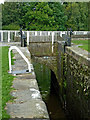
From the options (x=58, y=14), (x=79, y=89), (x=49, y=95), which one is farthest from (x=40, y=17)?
(x=79, y=89)

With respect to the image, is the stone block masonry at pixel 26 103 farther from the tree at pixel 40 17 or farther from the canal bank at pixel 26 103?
the tree at pixel 40 17

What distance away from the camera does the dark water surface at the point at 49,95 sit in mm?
Result: 7758

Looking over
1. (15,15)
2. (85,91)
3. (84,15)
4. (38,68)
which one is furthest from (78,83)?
(84,15)

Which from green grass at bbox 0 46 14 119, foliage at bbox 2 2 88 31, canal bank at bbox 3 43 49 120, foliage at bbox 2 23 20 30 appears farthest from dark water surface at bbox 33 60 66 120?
foliage at bbox 2 23 20 30

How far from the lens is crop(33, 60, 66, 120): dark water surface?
25.5ft

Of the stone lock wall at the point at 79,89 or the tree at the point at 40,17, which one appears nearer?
the stone lock wall at the point at 79,89

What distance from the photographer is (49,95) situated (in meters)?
10.1

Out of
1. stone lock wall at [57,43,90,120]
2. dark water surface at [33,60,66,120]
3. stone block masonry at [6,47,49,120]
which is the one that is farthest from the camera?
dark water surface at [33,60,66,120]

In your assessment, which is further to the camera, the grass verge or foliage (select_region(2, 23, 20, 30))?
foliage (select_region(2, 23, 20, 30))

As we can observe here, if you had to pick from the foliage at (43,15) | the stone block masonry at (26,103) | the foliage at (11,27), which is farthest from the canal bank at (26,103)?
the foliage at (11,27)

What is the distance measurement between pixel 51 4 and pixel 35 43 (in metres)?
14.0

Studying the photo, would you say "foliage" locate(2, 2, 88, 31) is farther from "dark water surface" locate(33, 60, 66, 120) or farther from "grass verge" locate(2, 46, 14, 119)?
"grass verge" locate(2, 46, 14, 119)

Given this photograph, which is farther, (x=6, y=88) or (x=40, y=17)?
(x=40, y=17)

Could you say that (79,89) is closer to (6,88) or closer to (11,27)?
(6,88)
